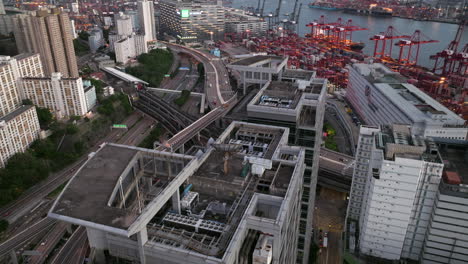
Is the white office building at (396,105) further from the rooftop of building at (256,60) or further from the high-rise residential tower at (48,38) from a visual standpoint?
the high-rise residential tower at (48,38)

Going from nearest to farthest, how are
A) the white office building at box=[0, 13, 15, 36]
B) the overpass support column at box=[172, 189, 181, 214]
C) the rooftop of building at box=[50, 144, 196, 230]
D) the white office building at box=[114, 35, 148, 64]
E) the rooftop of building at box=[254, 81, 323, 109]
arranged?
the rooftop of building at box=[50, 144, 196, 230] < the overpass support column at box=[172, 189, 181, 214] < the rooftop of building at box=[254, 81, 323, 109] < the white office building at box=[0, 13, 15, 36] < the white office building at box=[114, 35, 148, 64]

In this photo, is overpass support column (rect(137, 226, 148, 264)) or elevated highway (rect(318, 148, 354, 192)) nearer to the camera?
overpass support column (rect(137, 226, 148, 264))

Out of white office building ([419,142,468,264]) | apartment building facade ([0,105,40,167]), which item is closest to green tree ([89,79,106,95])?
apartment building facade ([0,105,40,167])

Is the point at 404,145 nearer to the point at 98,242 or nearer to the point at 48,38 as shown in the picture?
the point at 98,242

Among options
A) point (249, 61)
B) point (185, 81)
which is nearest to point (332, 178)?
point (249, 61)

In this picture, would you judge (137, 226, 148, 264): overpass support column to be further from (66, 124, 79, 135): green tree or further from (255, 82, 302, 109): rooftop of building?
(66, 124, 79, 135): green tree

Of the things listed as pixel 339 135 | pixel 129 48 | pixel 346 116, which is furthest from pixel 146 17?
pixel 339 135

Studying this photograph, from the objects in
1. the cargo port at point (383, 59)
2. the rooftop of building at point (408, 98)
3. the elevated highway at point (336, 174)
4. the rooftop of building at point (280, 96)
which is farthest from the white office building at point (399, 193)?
the cargo port at point (383, 59)

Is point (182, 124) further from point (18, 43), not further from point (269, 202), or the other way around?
point (269, 202)
